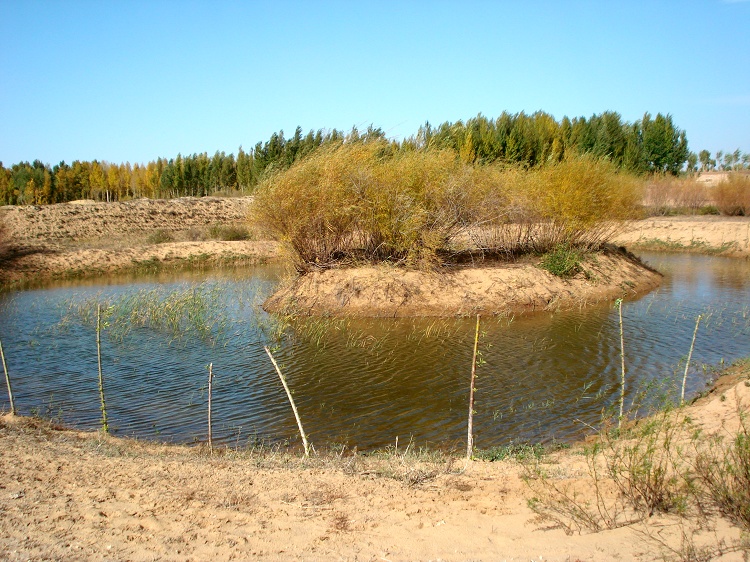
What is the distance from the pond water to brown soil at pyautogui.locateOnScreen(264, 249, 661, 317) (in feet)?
2.56

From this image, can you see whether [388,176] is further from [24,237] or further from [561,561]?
[24,237]

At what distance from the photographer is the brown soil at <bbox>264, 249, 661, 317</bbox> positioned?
60.0 feet

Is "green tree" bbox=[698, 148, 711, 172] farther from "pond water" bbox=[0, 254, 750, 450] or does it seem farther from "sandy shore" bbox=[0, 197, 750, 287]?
"pond water" bbox=[0, 254, 750, 450]

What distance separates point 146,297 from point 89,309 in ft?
5.42

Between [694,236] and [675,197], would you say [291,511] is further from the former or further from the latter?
[675,197]

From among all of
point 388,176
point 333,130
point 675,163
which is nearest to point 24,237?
point 333,130

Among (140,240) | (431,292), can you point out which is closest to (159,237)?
(140,240)

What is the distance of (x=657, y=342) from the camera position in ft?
46.3

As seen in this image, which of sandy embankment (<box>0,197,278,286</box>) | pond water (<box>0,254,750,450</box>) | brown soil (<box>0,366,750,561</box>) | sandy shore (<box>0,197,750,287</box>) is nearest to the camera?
brown soil (<box>0,366,750,561</box>)

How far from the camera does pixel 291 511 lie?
579 centimetres

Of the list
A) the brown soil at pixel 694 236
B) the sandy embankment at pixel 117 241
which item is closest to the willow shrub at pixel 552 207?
the brown soil at pixel 694 236

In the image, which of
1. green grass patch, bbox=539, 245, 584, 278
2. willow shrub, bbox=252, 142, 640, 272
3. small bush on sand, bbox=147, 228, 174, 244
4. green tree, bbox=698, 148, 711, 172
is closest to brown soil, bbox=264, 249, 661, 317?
green grass patch, bbox=539, 245, 584, 278

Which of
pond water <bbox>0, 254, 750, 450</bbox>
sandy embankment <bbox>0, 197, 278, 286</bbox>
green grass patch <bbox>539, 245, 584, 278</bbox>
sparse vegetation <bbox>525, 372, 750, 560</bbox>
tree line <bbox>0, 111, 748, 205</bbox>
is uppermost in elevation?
tree line <bbox>0, 111, 748, 205</bbox>

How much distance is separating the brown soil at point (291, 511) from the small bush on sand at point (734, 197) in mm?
36963
